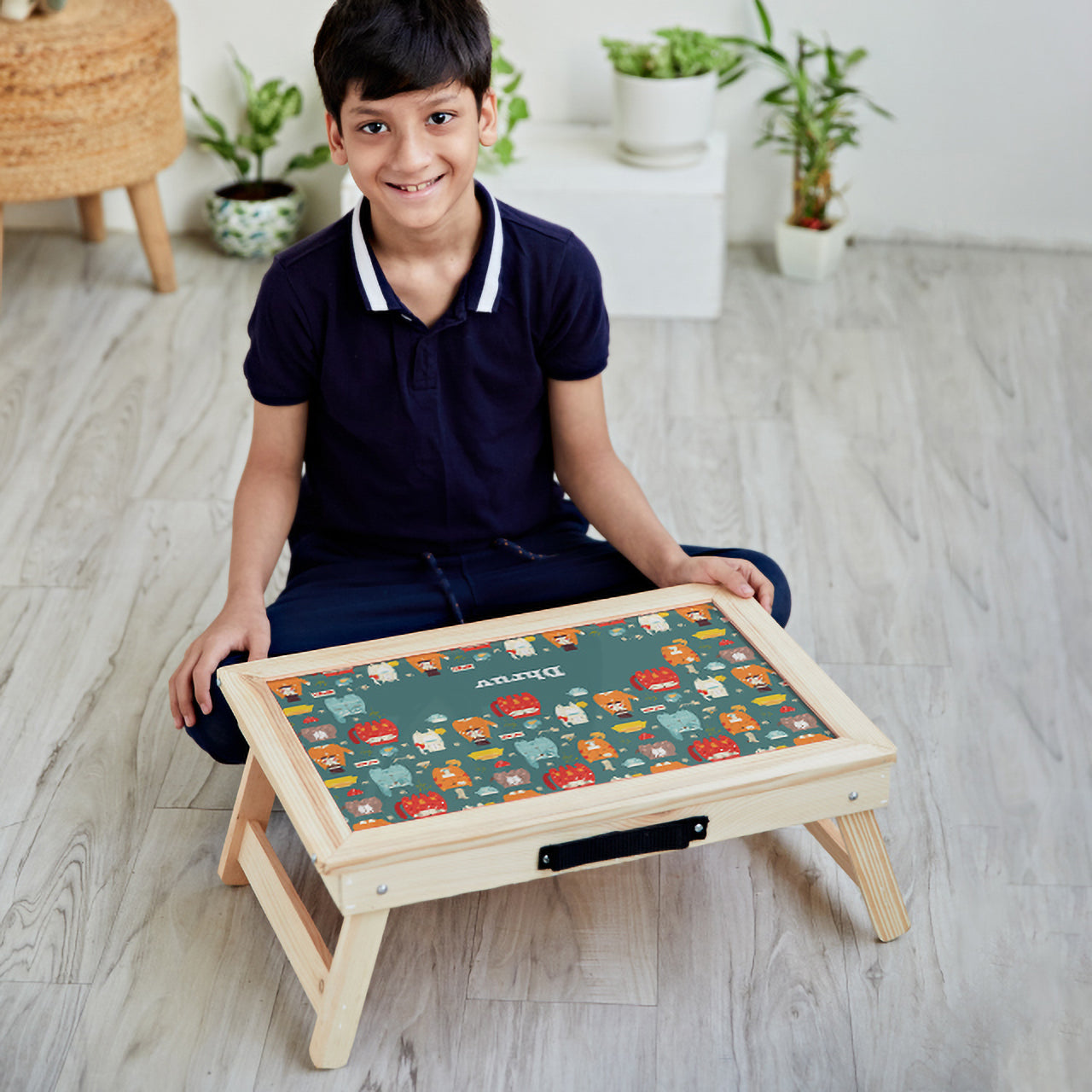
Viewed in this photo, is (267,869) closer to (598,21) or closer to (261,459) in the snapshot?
(261,459)

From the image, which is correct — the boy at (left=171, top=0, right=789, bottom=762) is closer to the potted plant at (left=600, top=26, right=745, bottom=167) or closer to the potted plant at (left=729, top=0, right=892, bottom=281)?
the potted plant at (left=600, top=26, right=745, bottom=167)

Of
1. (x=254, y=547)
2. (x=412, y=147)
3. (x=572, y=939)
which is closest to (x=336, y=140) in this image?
(x=412, y=147)

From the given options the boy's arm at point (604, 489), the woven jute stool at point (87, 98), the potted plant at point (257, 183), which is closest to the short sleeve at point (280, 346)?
the boy's arm at point (604, 489)

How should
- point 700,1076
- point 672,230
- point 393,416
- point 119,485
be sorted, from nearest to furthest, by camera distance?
point 700,1076, point 393,416, point 119,485, point 672,230

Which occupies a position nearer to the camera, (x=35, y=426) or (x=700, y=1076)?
(x=700, y=1076)

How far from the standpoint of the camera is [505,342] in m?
1.34

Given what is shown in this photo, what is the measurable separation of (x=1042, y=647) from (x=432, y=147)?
38.6 inches

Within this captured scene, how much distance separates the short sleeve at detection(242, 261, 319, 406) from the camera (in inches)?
51.4

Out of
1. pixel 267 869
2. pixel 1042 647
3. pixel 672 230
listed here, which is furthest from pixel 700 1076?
pixel 672 230

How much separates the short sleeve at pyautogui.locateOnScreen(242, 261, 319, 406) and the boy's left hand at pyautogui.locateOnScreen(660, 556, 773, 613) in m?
0.40

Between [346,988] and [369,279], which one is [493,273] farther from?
[346,988]

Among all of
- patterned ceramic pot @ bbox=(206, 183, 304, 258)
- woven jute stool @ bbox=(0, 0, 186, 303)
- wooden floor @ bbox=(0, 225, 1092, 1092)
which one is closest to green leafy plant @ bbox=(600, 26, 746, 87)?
wooden floor @ bbox=(0, 225, 1092, 1092)

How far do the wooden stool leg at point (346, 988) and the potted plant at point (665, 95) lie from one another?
5.69 ft

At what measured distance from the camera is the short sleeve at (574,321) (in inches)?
52.7
